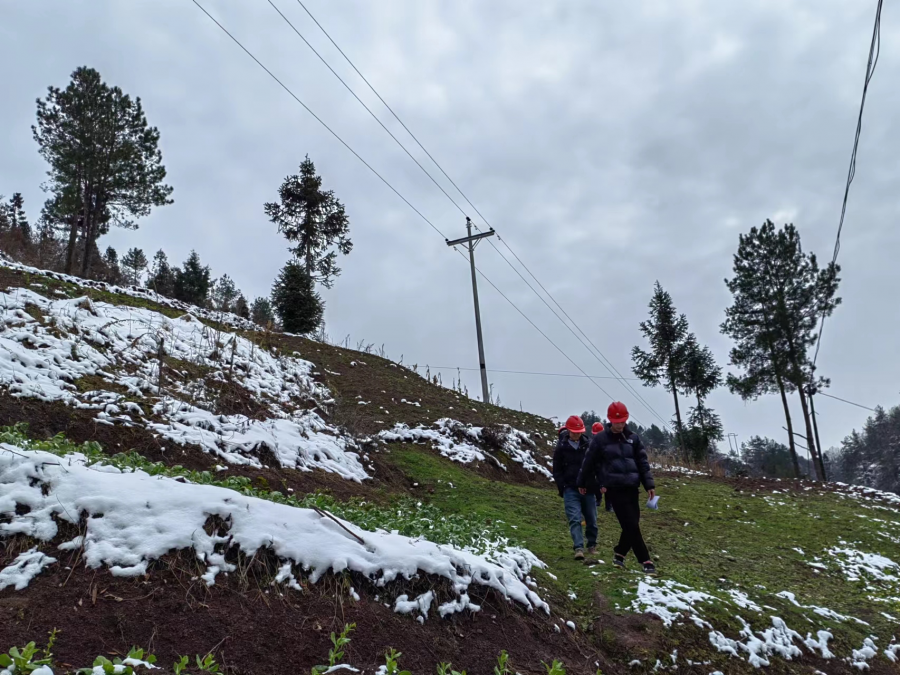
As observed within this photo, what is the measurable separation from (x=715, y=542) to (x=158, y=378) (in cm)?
956

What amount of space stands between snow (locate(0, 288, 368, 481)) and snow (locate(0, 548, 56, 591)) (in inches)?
148


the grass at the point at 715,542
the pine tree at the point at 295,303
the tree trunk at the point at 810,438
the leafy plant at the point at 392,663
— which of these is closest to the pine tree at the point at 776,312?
the tree trunk at the point at 810,438

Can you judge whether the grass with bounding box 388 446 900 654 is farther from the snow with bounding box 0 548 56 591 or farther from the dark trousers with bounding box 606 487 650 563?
the snow with bounding box 0 548 56 591

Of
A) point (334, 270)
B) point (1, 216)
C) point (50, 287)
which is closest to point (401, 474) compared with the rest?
point (50, 287)

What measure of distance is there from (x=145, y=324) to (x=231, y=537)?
865cm

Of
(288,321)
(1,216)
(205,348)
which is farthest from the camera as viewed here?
(1,216)

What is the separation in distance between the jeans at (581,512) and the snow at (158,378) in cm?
358

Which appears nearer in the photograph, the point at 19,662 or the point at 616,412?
the point at 19,662

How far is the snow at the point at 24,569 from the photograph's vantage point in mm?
3297

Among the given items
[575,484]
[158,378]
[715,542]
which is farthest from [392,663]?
[715,542]

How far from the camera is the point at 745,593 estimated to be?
6.02 metres

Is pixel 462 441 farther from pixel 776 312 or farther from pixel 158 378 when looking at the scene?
pixel 776 312

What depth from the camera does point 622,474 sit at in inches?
251

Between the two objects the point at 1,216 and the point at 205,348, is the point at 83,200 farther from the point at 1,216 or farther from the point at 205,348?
the point at 205,348
